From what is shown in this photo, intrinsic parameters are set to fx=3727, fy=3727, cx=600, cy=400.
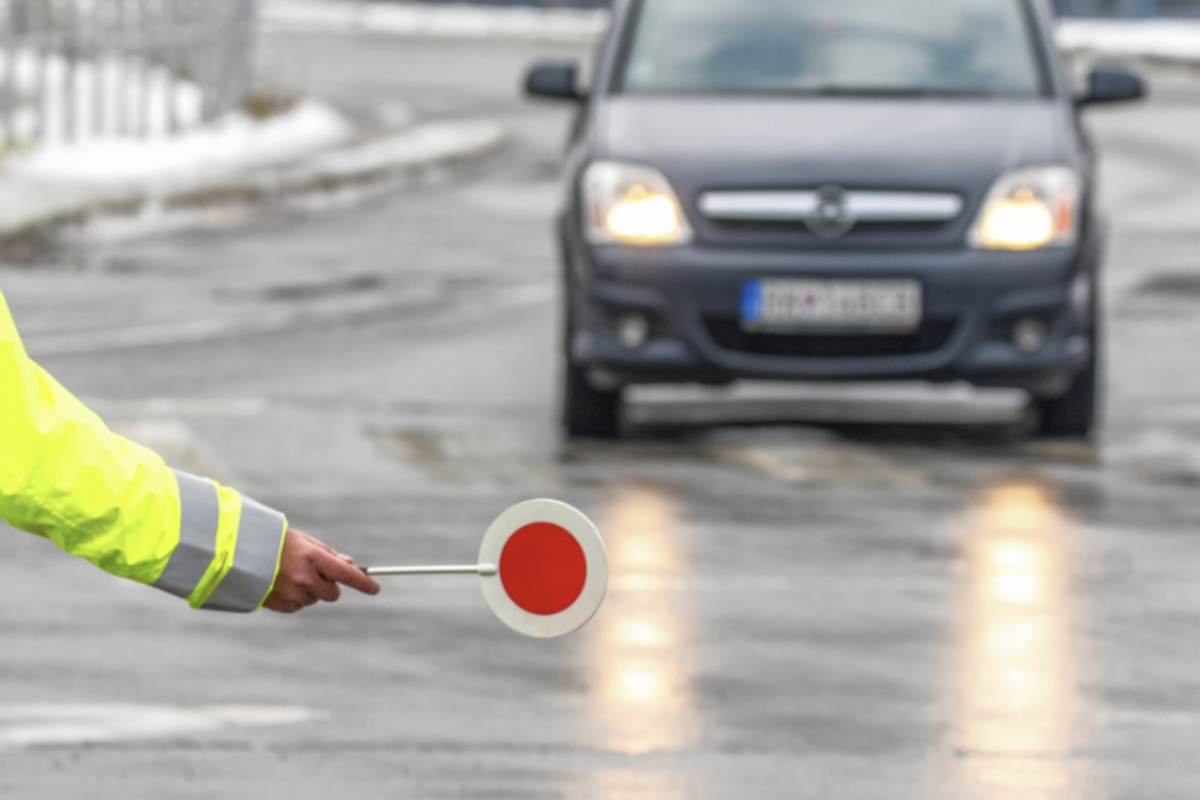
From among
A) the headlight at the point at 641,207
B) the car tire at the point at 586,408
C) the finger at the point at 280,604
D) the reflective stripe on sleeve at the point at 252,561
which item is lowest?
the car tire at the point at 586,408

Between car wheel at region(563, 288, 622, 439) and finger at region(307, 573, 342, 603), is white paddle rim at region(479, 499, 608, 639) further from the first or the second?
car wheel at region(563, 288, 622, 439)

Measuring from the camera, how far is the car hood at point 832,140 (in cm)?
1161

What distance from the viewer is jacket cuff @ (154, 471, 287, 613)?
13.5 ft

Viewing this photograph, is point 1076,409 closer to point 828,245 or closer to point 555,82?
point 828,245

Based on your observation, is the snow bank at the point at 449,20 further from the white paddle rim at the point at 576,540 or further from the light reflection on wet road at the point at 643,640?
the white paddle rim at the point at 576,540

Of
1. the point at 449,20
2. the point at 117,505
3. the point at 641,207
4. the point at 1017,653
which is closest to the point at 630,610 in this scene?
the point at 1017,653

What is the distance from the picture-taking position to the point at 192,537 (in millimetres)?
4113

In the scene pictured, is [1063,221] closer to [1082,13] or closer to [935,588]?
[935,588]

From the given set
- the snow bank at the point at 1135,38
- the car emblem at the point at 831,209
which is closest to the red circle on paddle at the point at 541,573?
the car emblem at the point at 831,209

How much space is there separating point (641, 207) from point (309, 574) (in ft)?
24.2

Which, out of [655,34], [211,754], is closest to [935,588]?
[211,754]

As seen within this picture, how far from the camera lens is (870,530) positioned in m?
9.95

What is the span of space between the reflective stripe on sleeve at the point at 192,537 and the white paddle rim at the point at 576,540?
0.31 meters

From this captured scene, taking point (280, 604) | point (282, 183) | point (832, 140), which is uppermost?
point (280, 604)
